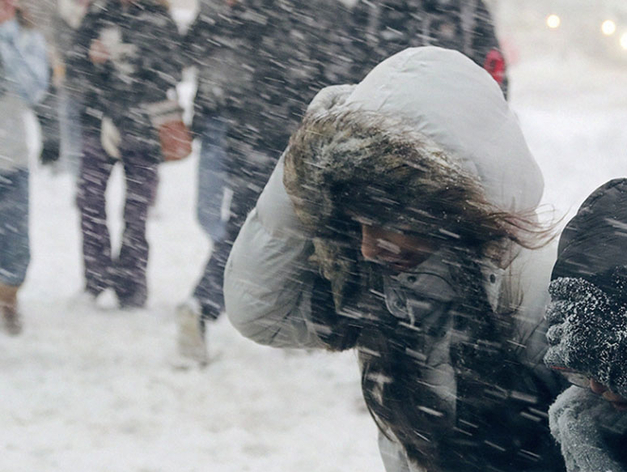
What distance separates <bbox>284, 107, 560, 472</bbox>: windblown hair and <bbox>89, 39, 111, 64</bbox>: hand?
3.02 meters

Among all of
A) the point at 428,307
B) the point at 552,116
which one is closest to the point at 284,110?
the point at 428,307

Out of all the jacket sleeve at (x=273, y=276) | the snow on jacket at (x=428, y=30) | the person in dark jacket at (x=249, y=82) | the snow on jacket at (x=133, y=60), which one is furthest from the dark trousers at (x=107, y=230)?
the jacket sleeve at (x=273, y=276)

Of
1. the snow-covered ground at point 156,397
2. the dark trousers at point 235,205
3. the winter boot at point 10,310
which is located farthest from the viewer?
the winter boot at point 10,310

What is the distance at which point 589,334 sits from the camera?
3.81 feet

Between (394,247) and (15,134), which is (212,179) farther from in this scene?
(394,247)

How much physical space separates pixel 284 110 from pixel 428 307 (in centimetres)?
211

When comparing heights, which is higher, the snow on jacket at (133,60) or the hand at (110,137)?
the snow on jacket at (133,60)

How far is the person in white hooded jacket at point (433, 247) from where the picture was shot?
139 cm

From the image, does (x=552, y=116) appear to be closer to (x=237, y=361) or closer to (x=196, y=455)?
(x=237, y=361)

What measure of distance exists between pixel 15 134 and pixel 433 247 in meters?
3.03

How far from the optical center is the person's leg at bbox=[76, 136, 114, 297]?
450cm

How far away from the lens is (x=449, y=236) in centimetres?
146

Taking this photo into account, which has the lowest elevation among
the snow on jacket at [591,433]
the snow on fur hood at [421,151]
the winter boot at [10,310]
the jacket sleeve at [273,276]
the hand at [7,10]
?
the winter boot at [10,310]

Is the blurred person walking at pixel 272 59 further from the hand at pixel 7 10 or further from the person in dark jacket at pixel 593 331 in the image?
the person in dark jacket at pixel 593 331
